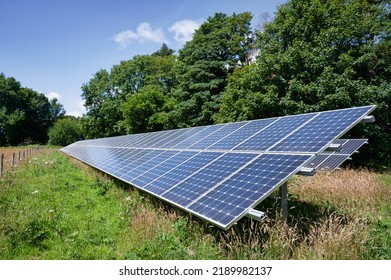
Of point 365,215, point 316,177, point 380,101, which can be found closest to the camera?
point 365,215

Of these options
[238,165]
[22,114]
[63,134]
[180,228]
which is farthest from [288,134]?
[22,114]

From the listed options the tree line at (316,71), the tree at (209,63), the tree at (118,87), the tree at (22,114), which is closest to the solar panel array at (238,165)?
the tree line at (316,71)

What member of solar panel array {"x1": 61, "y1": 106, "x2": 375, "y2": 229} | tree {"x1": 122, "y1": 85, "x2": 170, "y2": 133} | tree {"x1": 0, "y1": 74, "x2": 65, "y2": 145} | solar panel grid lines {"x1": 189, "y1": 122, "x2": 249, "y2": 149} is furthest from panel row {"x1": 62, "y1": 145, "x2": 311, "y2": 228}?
tree {"x1": 0, "y1": 74, "x2": 65, "y2": 145}

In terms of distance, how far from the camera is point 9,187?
9250mm

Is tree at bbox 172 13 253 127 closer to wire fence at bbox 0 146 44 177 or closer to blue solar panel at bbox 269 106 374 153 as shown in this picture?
wire fence at bbox 0 146 44 177

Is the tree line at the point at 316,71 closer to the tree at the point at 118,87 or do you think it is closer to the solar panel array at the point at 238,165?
the solar panel array at the point at 238,165

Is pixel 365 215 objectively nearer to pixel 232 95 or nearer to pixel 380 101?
pixel 380 101

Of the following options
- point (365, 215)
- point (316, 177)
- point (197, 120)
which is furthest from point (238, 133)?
point (197, 120)

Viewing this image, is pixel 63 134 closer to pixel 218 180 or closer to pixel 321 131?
pixel 218 180

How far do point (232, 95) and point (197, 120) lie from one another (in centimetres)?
767

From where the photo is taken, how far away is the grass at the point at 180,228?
14.6 feet

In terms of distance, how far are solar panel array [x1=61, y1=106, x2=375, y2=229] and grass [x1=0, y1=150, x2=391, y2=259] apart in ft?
1.87

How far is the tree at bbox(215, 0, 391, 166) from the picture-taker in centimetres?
1612

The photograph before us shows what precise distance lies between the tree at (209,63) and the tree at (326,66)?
8.97m
